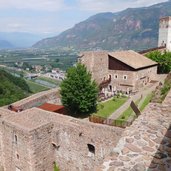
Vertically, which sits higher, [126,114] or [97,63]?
[97,63]

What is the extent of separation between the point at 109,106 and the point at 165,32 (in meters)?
21.3

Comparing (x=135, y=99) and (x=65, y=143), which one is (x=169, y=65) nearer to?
(x=135, y=99)

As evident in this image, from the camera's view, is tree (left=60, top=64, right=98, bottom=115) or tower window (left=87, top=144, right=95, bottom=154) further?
tree (left=60, top=64, right=98, bottom=115)

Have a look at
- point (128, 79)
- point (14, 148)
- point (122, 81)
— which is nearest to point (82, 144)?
point (14, 148)

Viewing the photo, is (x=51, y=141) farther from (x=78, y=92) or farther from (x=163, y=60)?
(x=163, y=60)

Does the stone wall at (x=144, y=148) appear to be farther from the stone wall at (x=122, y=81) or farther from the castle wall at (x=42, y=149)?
the stone wall at (x=122, y=81)

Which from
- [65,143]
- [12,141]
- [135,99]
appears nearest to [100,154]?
[65,143]

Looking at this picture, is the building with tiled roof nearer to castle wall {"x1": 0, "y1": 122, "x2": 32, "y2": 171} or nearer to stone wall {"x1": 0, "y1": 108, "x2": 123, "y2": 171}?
stone wall {"x1": 0, "y1": 108, "x2": 123, "y2": 171}

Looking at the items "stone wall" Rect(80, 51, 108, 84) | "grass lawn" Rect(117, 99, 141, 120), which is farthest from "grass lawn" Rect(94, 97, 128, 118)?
"stone wall" Rect(80, 51, 108, 84)

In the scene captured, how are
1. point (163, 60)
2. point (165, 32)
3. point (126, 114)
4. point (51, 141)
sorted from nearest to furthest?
point (51, 141) < point (126, 114) < point (163, 60) < point (165, 32)

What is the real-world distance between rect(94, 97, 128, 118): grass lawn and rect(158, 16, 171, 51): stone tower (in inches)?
700

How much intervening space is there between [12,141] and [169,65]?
24.7 m

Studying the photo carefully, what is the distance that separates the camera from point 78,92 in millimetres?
21375

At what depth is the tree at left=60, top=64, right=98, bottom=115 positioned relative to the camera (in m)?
21.4
